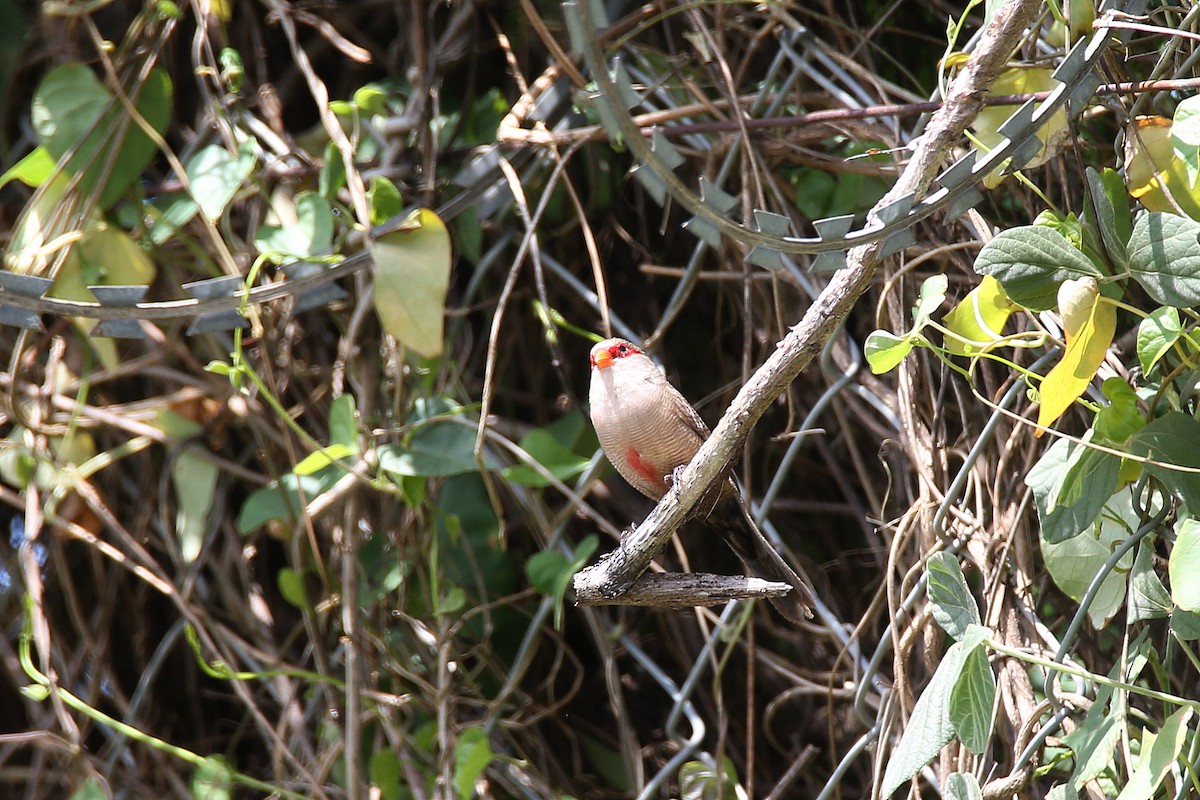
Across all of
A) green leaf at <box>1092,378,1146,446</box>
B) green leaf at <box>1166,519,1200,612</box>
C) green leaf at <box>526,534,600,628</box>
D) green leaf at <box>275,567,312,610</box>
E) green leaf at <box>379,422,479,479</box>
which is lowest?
green leaf at <box>275,567,312,610</box>

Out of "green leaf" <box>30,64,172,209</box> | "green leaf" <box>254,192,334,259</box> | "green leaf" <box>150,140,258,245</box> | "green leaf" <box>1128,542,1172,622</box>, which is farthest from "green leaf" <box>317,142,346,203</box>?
"green leaf" <box>1128,542,1172,622</box>

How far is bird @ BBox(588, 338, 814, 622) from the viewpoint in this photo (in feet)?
7.36

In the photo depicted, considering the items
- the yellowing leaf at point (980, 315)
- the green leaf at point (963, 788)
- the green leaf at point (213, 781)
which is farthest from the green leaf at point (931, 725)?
the green leaf at point (213, 781)

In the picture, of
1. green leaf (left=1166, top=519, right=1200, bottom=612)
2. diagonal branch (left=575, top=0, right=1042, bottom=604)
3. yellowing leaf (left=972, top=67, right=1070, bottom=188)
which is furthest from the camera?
yellowing leaf (left=972, top=67, right=1070, bottom=188)

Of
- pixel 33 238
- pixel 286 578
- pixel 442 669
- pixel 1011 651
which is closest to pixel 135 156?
pixel 33 238

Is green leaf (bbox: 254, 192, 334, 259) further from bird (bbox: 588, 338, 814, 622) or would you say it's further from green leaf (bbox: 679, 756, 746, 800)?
green leaf (bbox: 679, 756, 746, 800)

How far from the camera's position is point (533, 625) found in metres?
2.67

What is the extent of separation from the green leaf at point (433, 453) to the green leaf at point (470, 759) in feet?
1.92

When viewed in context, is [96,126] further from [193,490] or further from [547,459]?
[547,459]

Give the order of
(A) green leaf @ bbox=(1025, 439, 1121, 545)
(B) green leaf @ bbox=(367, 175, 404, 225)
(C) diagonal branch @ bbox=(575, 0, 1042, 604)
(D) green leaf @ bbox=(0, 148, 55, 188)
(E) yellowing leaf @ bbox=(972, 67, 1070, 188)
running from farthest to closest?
(D) green leaf @ bbox=(0, 148, 55, 188) < (B) green leaf @ bbox=(367, 175, 404, 225) < (E) yellowing leaf @ bbox=(972, 67, 1070, 188) < (A) green leaf @ bbox=(1025, 439, 1121, 545) < (C) diagonal branch @ bbox=(575, 0, 1042, 604)

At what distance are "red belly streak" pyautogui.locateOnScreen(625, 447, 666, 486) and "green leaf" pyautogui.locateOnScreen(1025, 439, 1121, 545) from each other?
90 centimetres

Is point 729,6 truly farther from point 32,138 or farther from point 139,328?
point 32,138

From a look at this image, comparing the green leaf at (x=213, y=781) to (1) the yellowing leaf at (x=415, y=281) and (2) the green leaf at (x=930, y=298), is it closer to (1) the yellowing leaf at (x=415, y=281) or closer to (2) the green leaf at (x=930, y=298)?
(1) the yellowing leaf at (x=415, y=281)

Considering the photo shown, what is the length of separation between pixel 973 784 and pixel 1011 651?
22 cm
